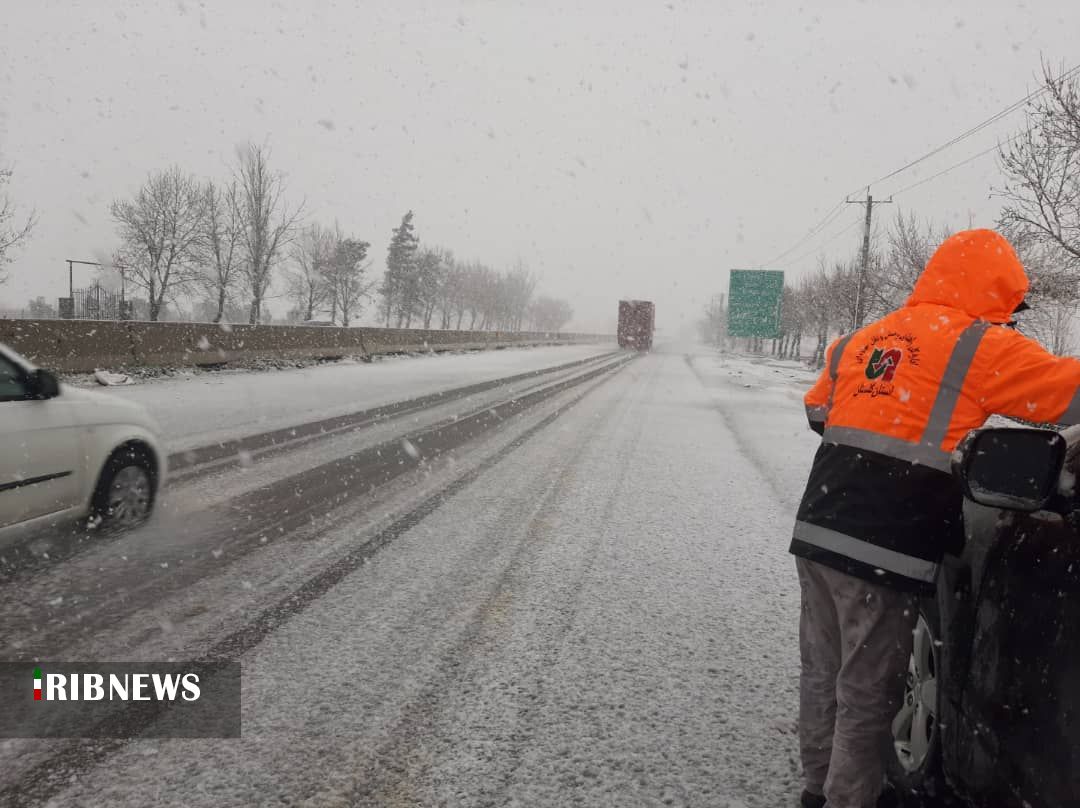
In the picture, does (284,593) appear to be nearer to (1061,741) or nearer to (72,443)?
(72,443)

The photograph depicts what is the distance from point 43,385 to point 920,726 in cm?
483

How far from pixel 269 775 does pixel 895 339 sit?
8.18 feet

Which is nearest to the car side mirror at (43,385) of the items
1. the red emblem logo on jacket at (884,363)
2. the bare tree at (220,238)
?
the red emblem logo on jacket at (884,363)

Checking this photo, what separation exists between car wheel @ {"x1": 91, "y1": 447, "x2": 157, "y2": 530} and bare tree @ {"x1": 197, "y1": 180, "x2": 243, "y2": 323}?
41201 millimetres

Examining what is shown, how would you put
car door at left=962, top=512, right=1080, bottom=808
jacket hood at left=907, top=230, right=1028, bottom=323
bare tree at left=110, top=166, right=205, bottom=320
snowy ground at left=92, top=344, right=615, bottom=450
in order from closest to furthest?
car door at left=962, top=512, right=1080, bottom=808
jacket hood at left=907, top=230, right=1028, bottom=323
snowy ground at left=92, top=344, right=615, bottom=450
bare tree at left=110, top=166, right=205, bottom=320

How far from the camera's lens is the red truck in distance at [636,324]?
6331cm

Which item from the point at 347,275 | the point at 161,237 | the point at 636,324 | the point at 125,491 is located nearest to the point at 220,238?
the point at 161,237

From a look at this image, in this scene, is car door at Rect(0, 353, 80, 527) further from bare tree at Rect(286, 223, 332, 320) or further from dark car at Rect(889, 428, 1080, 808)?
bare tree at Rect(286, 223, 332, 320)

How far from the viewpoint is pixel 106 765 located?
2.38 m

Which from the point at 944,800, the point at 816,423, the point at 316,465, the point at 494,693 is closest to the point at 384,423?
the point at 316,465

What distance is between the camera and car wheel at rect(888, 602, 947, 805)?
1964 millimetres

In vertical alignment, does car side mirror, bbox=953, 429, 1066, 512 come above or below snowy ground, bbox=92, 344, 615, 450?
above

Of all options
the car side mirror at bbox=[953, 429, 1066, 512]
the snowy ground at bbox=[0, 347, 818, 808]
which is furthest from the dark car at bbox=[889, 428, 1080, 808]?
the snowy ground at bbox=[0, 347, 818, 808]

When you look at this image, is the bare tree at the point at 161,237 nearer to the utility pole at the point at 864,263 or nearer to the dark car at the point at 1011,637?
the utility pole at the point at 864,263
